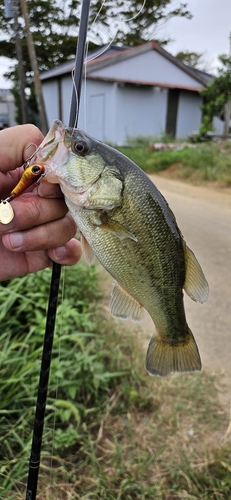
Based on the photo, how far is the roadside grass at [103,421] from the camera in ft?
6.61

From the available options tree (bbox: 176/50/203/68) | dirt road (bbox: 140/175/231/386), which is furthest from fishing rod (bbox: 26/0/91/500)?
tree (bbox: 176/50/203/68)

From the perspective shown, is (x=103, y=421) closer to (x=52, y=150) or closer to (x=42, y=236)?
(x=42, y=236)

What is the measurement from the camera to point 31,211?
127 cm

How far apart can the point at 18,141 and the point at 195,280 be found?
740 mm

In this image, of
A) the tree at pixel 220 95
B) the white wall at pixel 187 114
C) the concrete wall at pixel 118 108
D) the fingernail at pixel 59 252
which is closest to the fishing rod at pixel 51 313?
the fingernail at pixel 59 252

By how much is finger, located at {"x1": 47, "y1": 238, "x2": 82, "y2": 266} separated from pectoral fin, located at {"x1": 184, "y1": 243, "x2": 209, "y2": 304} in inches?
16.9

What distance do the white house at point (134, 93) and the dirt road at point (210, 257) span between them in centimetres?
738

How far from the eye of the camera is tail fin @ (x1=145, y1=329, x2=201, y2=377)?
1463mm

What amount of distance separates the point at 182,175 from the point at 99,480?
9.02 m

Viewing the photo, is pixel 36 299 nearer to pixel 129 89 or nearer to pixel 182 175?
pixel 182 175

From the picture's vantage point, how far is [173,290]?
1381 mm

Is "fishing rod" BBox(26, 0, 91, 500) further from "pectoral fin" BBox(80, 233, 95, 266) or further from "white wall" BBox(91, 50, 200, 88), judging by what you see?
"white wall" BBox(91, 50, 200, 88)

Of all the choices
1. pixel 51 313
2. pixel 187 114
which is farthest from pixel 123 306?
pixel 187 114

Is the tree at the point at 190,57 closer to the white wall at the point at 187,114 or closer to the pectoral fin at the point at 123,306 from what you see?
the white wall at the point at 187,114
